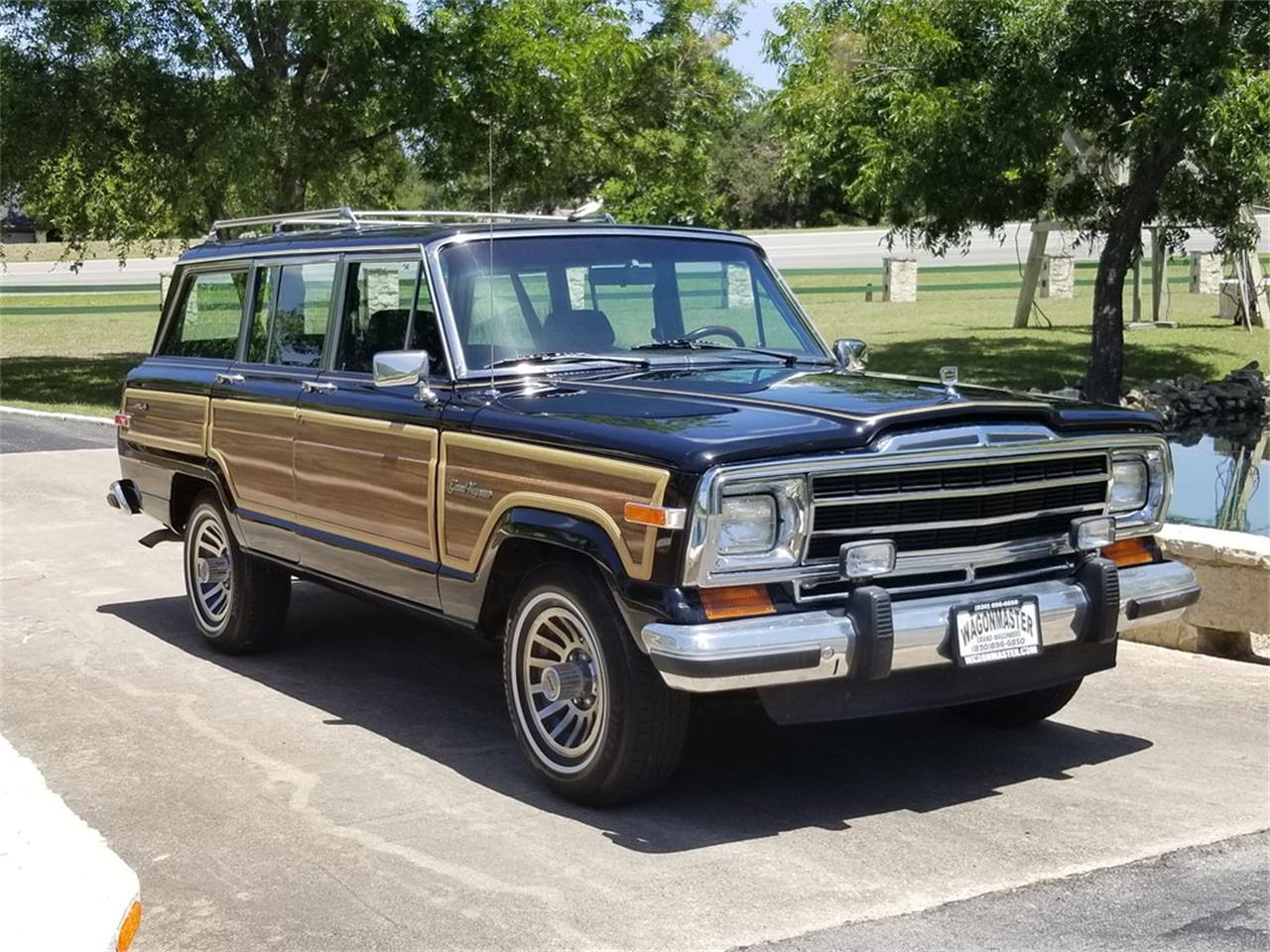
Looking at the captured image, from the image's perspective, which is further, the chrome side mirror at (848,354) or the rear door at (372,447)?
the chrome side mirror at (848,354)

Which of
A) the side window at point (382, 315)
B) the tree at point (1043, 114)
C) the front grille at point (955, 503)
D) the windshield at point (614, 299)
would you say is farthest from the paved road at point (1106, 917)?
the tree at point (1043, 114)

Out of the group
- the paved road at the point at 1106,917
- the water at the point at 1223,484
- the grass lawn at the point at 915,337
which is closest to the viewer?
the paved road at the point at 1106,917

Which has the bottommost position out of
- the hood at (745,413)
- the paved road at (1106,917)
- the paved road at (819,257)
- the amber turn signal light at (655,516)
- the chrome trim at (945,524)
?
the paved road at (1106,917)

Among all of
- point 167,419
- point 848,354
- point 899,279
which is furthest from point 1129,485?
point 899,279

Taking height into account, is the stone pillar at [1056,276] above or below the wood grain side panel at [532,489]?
above

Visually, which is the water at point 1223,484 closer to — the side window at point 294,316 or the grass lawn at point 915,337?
the grass lawn at point 915,337

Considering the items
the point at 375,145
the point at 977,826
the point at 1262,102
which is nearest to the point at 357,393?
the point at 977,826

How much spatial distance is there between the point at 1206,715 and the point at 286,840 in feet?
12.4

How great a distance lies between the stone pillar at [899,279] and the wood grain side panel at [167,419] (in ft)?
94.4

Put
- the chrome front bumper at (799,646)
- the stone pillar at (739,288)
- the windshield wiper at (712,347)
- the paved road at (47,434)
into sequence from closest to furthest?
the chrome front bumper at (799,646), the windshield wiper at (712,347), the stone pillar at (739,288), the paved road at (47,434)

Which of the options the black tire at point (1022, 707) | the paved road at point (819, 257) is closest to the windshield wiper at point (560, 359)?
the black tire at point (1022, 707)

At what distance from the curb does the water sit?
10.9 meters

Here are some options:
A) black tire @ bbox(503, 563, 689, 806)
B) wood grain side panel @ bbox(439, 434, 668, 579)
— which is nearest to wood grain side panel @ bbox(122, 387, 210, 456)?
wood grain side panel @ bbox(439, 434, 668, 579)

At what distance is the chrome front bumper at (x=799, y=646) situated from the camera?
199 inches
